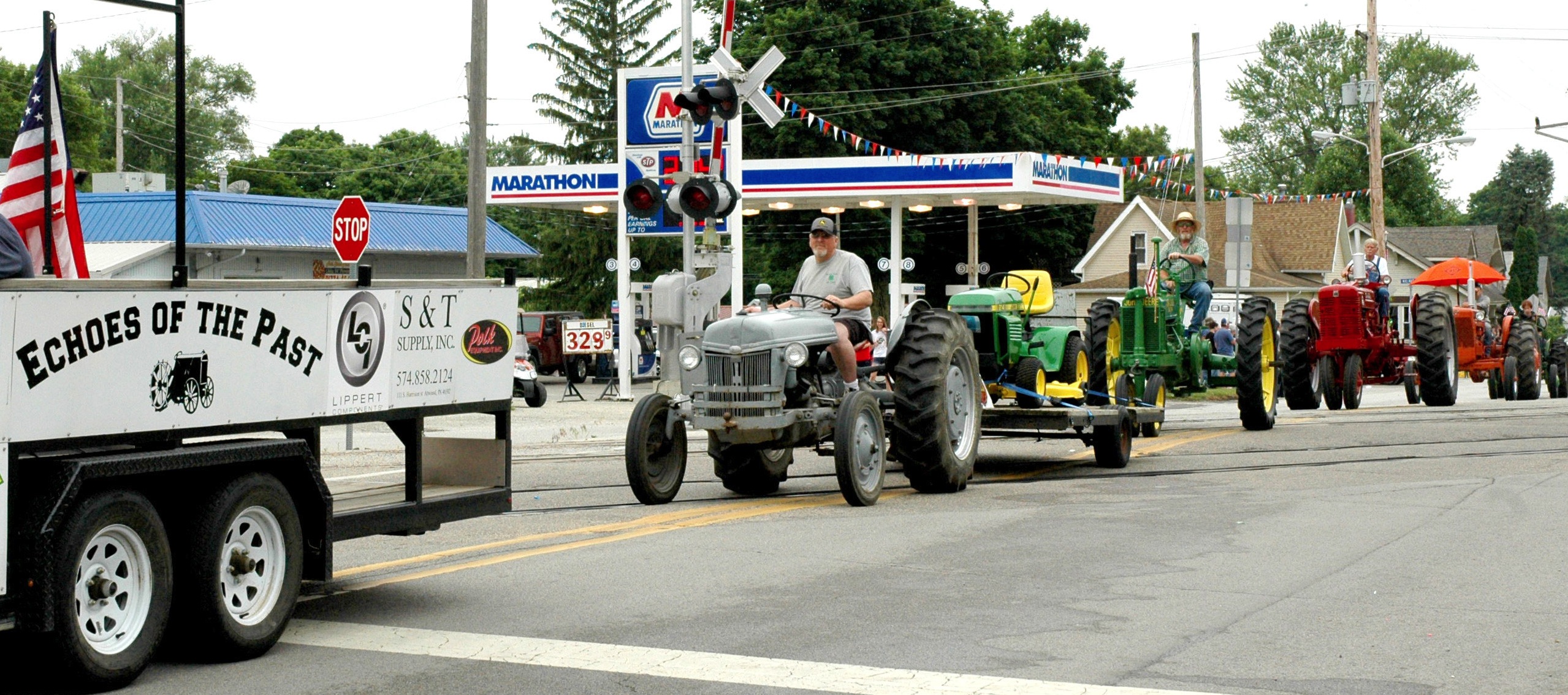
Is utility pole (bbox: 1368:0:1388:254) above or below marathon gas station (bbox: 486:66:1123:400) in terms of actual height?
above

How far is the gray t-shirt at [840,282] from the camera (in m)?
12.8

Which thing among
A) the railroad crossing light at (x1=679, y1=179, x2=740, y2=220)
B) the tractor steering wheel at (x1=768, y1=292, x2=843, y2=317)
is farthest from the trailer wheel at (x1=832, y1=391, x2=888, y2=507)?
the railroad crossing light at (x1=679, y1=179, x2=740, y2=220)

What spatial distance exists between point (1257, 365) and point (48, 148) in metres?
14.5

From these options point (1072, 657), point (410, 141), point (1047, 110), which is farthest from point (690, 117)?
point (410, 141)

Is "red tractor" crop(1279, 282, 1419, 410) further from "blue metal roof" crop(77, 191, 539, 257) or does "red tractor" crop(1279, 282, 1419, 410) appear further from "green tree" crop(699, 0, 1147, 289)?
"green tree" crop(699, 0, 1147, 289)

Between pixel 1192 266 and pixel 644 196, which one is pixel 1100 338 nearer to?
pixel 1192 266

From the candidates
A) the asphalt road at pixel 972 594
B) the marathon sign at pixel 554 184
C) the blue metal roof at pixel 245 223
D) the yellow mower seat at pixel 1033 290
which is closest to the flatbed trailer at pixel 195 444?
the asphalt road at pixel 972 594

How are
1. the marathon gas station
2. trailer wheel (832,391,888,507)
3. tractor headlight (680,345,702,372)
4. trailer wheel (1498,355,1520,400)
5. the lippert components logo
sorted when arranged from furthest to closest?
the marathon gas station < trailer wheel (1498,355,1520,400) < tractor headlight (680,345,702,372) < trailer wheel (832,391,888,507) < the lippert components logo

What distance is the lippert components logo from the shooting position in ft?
27.9

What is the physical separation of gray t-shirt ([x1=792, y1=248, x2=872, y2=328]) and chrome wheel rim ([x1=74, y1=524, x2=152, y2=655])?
272 inches

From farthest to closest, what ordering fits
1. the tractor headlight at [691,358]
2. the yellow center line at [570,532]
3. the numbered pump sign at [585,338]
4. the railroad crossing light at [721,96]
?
the numbered pump sign at [585,338] < the railroad crossing light at [721,96] < the tractor headlight at [691,358] < the yellow center line at [570,532]

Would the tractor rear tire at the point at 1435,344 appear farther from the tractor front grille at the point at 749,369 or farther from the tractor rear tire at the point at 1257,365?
the tractor front grille at the point at 749,369

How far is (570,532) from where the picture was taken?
10.9 metres

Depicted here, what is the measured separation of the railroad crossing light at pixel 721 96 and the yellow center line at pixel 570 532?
16.6ft
